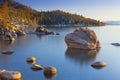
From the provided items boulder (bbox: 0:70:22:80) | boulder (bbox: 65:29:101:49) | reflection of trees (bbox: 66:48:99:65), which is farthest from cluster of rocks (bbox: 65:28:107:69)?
boulder (bbox: 0:70:22:80)

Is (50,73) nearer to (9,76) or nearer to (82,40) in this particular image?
(9,76)

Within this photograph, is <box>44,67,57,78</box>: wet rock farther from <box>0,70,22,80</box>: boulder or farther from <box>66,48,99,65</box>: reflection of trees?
<box>66,48,99,65</box>: reflection of trees

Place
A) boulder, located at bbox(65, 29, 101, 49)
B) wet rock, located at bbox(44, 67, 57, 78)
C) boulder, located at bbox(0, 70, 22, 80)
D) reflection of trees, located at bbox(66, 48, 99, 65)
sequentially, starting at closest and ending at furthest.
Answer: boulder, located at bbox(0, 70, 22, 80) < wet rock, located at bbox(44, 67, 57, 78) < reflection of trees, located at bbox(66, 48, 99, 65) < boulder, located at bbox(65, 29, 101, 49)

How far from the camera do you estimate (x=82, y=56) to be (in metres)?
36.6

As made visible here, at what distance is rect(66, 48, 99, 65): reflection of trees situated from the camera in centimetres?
3366

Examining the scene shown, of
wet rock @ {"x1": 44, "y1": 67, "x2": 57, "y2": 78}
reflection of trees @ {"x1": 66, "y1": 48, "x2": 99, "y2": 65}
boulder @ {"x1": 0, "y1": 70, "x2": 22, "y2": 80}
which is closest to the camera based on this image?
boulder @ {"x1": 0, "y1": 70, "x2": 22, "y2": 80}

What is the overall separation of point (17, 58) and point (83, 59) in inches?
293

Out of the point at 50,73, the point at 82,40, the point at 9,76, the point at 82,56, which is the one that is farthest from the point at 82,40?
the point at 9,76

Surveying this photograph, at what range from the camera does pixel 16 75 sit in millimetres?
22672

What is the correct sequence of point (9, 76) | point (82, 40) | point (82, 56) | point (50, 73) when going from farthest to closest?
point (82, 40)
point (82, 56)
point (50, 73)
point (9, 76)

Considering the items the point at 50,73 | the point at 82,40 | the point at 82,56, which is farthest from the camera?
the point at 82,40

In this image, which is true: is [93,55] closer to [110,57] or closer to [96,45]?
[110,57]

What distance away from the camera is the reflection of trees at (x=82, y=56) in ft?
110

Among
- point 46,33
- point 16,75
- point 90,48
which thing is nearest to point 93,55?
point 90,48
